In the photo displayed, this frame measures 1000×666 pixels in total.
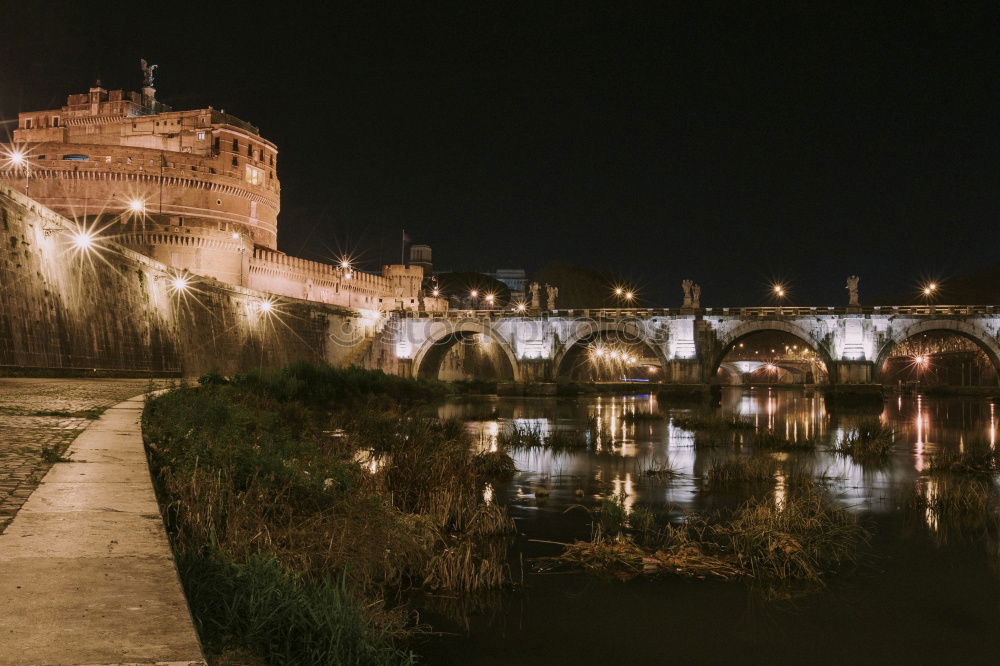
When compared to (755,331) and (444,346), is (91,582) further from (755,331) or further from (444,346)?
(444,346)

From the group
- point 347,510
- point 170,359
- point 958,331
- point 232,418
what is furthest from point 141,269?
point 958,331

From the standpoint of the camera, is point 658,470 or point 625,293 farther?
point 625,293

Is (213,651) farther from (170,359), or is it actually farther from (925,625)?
(170,359)

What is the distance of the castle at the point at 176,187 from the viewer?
57688mm

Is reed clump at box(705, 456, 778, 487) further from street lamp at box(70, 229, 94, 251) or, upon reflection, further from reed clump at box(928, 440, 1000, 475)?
street lamp at box(70, 229, 94, 251)

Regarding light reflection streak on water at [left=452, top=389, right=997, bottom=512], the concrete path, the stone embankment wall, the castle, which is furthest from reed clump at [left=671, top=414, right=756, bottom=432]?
the castle

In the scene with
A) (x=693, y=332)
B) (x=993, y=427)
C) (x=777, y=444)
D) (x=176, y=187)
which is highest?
(x=176, y=187)

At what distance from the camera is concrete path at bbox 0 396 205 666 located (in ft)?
8.92

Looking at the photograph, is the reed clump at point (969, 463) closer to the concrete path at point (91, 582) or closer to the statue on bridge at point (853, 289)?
the concrete path at point (91, 582)

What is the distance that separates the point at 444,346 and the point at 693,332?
822 inches

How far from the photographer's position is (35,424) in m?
9.91

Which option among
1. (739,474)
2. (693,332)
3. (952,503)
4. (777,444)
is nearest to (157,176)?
(693,332)

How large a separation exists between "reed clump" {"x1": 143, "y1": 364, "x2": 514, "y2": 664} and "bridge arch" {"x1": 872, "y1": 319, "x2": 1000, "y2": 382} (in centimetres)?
4940

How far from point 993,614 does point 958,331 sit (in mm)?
55520
